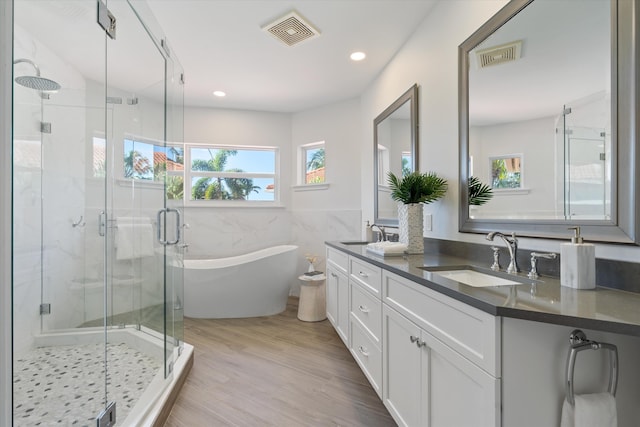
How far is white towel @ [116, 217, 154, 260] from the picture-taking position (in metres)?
2.59

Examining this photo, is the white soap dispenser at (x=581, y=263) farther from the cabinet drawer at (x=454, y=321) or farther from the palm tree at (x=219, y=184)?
the palm tree at (x=219, y=184)

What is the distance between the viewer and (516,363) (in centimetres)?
84

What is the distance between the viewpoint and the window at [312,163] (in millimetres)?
4160

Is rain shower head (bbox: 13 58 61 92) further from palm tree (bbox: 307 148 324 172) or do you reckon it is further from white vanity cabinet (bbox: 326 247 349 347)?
palm tree (bbox: 307 148 324 172)

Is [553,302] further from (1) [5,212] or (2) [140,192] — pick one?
(2) [140,192]

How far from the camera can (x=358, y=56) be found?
2.78m

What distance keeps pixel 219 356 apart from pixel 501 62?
265 cm

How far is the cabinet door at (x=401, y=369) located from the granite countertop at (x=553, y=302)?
0.29 meters

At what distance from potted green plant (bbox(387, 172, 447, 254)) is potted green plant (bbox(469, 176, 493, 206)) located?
235mm

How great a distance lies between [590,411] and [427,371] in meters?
0.49

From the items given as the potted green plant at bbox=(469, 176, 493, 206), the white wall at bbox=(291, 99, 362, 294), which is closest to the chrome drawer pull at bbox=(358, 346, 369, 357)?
the potted green plant at bbox=(469, 176, 493, 206)

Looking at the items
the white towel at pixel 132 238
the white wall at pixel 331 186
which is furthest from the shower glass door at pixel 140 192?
the white wall at pixel 331 186

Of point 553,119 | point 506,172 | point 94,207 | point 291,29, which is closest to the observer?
point 553,119

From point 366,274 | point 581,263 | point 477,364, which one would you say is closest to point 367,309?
point 366,274
